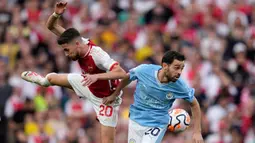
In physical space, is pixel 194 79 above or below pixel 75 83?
below

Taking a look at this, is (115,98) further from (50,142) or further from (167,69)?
(50,142)

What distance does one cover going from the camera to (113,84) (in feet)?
54.6

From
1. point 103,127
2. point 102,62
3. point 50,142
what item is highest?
point 102,62

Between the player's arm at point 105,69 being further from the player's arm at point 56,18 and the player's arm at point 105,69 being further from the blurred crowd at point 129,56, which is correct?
the blurred crowd at point 129,56

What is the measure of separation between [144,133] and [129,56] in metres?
7.74

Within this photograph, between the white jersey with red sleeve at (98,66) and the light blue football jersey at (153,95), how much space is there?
0.43m

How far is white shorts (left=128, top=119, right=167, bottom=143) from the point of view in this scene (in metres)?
16.3

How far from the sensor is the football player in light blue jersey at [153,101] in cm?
1612

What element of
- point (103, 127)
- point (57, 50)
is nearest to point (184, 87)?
→ point (103, 127)

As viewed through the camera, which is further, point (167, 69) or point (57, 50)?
point (57, 50)

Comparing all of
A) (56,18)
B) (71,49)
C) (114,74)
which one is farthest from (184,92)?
(56,18)

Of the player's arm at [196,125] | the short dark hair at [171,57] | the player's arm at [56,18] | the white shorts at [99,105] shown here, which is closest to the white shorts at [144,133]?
the white shorts at [99,105]

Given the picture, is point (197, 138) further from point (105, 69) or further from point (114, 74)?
point (105, 69)

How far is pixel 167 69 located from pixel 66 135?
635cm
